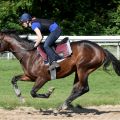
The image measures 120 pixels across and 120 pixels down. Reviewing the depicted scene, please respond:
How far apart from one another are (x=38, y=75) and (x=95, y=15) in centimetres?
2189

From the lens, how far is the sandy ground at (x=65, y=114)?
37.1 feet

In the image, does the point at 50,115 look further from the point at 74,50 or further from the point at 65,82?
the point at 65,82

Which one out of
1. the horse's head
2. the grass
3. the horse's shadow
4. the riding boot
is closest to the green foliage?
the grass

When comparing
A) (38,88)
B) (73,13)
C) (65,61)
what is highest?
(65,61)

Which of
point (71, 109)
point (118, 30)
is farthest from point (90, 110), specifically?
point (118, 30)

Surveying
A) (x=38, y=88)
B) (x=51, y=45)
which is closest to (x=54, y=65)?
(x=51, y=45)

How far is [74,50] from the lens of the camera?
12.1 meters

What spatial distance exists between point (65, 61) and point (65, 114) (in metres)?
1.22

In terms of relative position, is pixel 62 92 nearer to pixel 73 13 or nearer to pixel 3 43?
pixel 3 43

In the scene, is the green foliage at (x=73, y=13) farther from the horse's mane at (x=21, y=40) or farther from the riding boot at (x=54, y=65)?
the riding boot at (x=54, y=65)

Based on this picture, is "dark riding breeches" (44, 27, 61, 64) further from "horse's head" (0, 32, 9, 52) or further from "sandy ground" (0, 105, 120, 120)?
"sandy ground" (0, 105, 120, 120)

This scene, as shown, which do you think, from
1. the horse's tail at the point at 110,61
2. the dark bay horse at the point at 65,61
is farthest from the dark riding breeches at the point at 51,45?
the horse's tail at the point at 110,61

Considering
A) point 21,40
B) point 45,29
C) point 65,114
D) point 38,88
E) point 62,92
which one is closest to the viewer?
point 38,88

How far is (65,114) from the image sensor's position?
12.0 m
